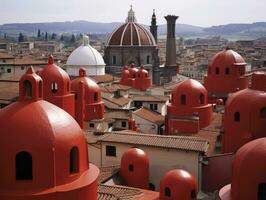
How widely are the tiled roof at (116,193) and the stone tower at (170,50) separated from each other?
5627 centimetres

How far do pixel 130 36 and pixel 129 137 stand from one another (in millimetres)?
40919

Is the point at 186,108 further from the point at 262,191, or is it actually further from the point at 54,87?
the point at 262,191

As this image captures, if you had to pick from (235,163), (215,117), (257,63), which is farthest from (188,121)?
(257,63)

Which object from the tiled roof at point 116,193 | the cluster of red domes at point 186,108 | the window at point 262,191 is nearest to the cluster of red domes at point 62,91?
the cluster of red domes at point 186,108

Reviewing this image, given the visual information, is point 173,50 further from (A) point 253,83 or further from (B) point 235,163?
(B) point 235,163

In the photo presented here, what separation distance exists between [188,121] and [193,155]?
27.3 feet

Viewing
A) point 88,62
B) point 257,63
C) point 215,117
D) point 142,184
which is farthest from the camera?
point 257,63

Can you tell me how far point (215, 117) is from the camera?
37.2 metres

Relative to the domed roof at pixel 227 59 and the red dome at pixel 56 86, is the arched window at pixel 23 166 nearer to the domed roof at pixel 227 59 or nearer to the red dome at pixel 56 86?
the red dome at pixel 56 86

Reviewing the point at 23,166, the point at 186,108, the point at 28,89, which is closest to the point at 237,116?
the point at 186,108

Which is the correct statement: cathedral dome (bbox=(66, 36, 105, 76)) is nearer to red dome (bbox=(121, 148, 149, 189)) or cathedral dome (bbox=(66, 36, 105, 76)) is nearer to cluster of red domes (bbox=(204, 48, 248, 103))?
cluster of red domes (bbox=(204, 48, 248, 103))

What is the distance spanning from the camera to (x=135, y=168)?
25.3 metres

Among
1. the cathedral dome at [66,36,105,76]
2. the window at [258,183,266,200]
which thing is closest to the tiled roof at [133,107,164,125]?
the cathedral dome at [66,36,105,76]

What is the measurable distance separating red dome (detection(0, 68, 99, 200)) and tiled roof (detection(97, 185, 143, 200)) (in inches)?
177
